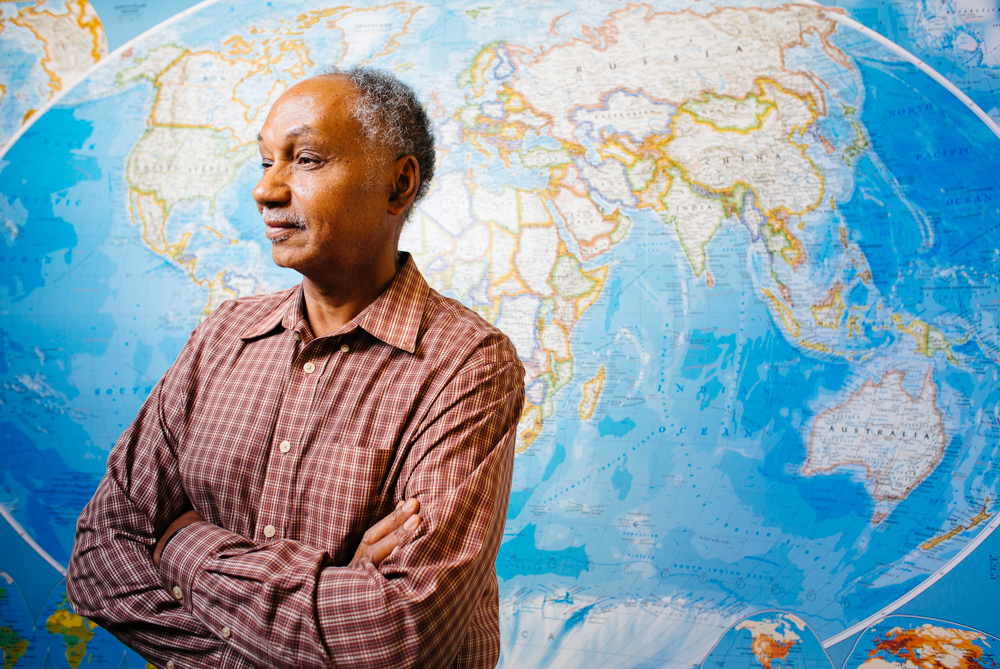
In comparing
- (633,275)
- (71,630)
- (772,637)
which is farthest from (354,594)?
(71,630)

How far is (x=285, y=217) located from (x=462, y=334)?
1.31 ft

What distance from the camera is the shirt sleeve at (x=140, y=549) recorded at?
1.07 meters

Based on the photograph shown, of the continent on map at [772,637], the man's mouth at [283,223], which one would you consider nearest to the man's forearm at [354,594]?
the man's mouth at [283,223]

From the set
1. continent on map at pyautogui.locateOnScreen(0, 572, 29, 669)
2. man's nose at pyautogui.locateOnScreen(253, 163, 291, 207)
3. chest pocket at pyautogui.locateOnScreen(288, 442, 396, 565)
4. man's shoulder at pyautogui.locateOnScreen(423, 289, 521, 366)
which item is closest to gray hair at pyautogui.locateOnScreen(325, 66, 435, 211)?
man's nose at pyautogui.locateOnScreen(253, 163, 291, 207)

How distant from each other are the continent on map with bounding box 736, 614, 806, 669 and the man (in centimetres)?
104

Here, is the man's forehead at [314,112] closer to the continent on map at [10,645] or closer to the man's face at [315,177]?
the man's face at [315,177]

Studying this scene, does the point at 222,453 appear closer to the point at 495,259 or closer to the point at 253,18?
the point at 495,259

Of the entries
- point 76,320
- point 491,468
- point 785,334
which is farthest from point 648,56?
point 76,320

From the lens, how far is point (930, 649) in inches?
73.6

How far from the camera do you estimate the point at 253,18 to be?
2252mm

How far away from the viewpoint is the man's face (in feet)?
3.85

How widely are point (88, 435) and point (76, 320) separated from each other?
0.40 m

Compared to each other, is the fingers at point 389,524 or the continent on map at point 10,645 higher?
the fingers at point 389,524

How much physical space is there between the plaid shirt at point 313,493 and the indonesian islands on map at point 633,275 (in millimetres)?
783
